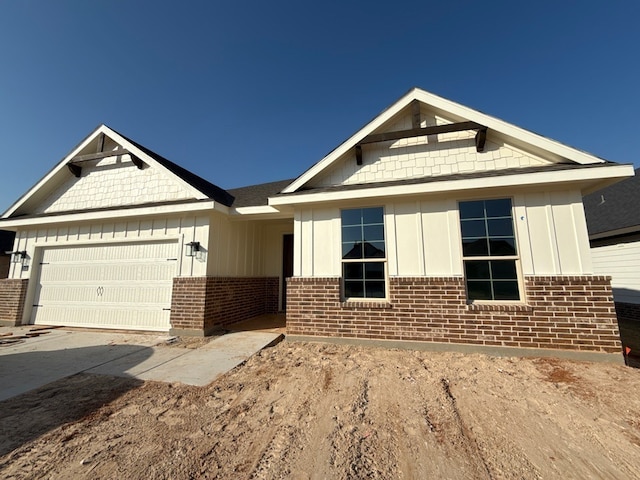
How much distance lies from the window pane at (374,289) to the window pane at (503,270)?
7.04 ft

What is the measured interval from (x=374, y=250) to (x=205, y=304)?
4.31 metres

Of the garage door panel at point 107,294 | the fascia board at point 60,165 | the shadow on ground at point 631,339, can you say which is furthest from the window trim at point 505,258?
the fascia board at point 60,165

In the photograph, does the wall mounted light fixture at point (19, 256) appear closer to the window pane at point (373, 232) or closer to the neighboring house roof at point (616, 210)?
the window pane at point (373, 232)

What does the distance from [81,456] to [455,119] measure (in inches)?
302

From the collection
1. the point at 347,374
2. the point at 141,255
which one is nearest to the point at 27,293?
the point at 141,255

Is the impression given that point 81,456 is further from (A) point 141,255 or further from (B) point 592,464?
(A) point 141,255

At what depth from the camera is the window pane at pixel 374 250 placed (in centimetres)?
578

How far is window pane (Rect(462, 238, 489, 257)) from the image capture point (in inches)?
208

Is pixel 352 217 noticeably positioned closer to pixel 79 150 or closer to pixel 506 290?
pixel 506 290

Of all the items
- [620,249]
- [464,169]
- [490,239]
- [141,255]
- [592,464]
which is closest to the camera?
[592,464]

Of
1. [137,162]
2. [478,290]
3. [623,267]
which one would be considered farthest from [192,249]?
[623,267]

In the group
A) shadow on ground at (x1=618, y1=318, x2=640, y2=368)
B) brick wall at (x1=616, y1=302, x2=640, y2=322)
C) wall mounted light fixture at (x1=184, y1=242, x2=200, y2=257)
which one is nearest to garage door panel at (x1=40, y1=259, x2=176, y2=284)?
wall mounted light fixture at (x1=184, y1=242, x2=200, y2=257)

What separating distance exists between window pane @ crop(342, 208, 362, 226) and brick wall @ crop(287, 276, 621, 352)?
53.8 inches

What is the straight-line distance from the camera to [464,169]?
5.63 metres
